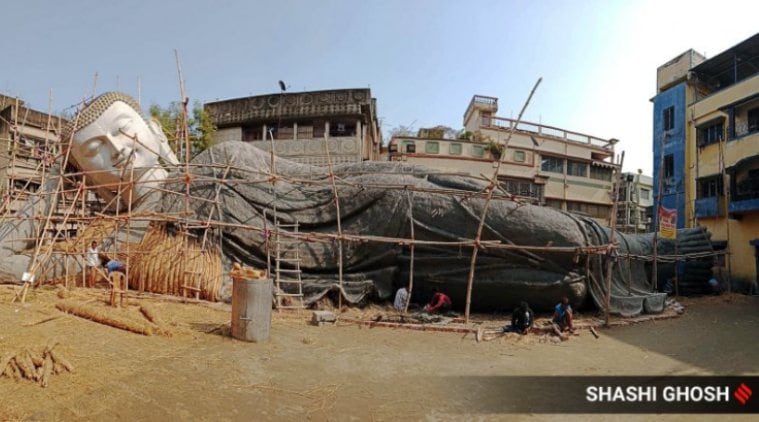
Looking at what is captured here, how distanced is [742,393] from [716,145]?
17.5 m

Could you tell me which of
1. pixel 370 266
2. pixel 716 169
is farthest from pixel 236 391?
pixel 716 169

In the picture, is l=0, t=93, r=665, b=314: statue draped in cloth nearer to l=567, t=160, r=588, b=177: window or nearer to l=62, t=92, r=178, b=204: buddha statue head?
l=62, t=92, r=178, b=204: buddha statue head

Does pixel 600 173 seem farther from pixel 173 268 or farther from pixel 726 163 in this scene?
pixel 173 268

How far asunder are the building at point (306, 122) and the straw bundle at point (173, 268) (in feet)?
36.6

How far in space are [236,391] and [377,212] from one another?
6567 mm

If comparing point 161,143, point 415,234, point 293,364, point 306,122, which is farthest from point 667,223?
point 306,122

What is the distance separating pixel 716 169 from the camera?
18.2 meters

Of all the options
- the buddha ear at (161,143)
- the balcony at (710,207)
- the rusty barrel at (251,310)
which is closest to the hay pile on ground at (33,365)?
the rusty barrel at (251,310)

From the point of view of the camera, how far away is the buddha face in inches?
423

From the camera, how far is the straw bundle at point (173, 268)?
9.00 metres

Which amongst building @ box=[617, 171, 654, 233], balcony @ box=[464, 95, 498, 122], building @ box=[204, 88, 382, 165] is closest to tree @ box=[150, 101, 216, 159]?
building @ box=[204, 88, 382, 165]

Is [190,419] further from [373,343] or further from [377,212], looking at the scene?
[377,212]

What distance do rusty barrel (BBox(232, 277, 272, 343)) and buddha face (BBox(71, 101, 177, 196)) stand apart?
584 cm

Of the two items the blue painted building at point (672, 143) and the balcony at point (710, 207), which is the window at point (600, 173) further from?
the balcony at point (710, 207)
